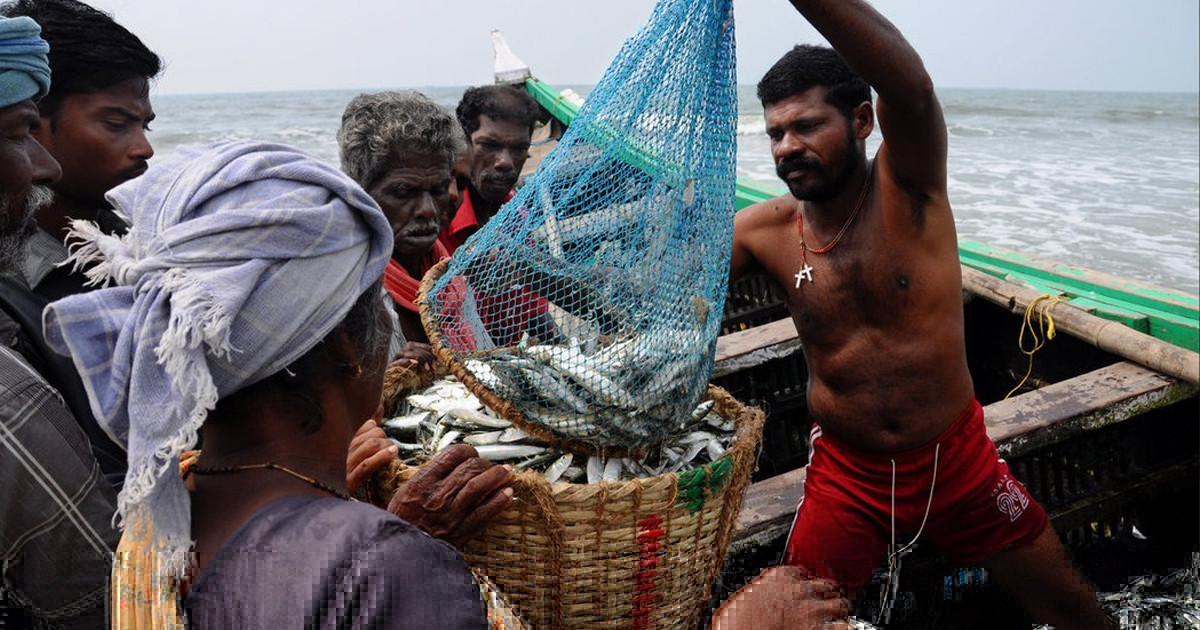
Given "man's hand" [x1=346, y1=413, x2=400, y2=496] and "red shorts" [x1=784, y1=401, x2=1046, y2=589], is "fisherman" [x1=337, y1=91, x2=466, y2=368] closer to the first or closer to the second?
"man's hand" [x1=346, y1=413, x2=400, y2=496]

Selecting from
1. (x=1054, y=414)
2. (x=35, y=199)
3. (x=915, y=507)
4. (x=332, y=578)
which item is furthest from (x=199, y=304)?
(x=1054, y=414)

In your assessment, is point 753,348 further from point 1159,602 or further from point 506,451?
point 506,451

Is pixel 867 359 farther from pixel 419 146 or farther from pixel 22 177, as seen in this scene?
pixel 22 177

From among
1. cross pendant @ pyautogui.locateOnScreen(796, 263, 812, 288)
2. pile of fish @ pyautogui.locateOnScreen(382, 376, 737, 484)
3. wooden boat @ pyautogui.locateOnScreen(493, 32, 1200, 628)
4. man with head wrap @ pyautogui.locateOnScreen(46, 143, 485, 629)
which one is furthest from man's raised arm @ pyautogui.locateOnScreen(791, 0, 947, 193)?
man with head wrap @ pyautogui.locateOnScreen(46, 143, 485, 629)

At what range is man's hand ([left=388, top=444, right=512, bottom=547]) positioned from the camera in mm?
1573

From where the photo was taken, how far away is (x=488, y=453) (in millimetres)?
2129

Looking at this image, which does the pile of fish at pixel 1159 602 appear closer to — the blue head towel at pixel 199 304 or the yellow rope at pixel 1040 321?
the yellow rope at pixel 1040 321

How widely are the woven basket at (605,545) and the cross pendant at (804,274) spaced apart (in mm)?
1154

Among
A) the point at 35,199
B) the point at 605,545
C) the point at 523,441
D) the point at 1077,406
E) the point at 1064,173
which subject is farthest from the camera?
the point at 1064,173

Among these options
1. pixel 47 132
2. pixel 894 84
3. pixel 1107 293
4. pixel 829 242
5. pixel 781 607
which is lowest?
pixel 1107 293

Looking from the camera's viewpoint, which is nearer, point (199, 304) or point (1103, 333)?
point (199, 304)

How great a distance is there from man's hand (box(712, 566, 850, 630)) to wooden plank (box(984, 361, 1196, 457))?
2.08 metres

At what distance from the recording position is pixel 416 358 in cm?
259

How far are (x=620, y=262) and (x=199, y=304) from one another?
1.36 m
